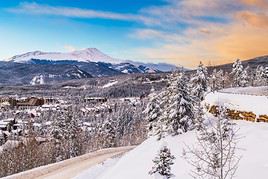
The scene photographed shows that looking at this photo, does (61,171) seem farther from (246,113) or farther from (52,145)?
(52,145)

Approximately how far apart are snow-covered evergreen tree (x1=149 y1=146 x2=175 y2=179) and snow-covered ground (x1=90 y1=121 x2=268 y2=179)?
407mm

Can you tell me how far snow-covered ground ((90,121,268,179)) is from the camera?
18.0m

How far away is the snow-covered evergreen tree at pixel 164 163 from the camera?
829 inches

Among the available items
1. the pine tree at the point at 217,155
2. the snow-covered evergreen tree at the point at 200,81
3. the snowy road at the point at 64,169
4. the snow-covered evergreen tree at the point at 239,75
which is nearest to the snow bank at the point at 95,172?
the snowy road at the point at 64,169

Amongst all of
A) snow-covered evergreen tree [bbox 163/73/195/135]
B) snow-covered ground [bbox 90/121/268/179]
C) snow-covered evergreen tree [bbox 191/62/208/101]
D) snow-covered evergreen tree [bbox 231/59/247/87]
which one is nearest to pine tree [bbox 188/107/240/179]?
snow-covered ground [bbox 90/121/268/179]

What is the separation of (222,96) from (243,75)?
49.3 metres

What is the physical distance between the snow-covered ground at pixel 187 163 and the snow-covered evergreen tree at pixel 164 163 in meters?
0.41

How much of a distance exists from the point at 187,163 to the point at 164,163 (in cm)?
134

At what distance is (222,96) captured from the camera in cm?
3114

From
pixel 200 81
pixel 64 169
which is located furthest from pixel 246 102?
pixel 200 81

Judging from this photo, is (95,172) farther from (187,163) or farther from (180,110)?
(187,163)

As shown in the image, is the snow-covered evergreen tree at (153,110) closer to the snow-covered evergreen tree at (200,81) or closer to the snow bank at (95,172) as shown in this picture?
the snow-covered evergreen tree at (200,81)

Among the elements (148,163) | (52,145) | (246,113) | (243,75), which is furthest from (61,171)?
(243,75)

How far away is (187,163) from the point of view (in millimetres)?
21781
